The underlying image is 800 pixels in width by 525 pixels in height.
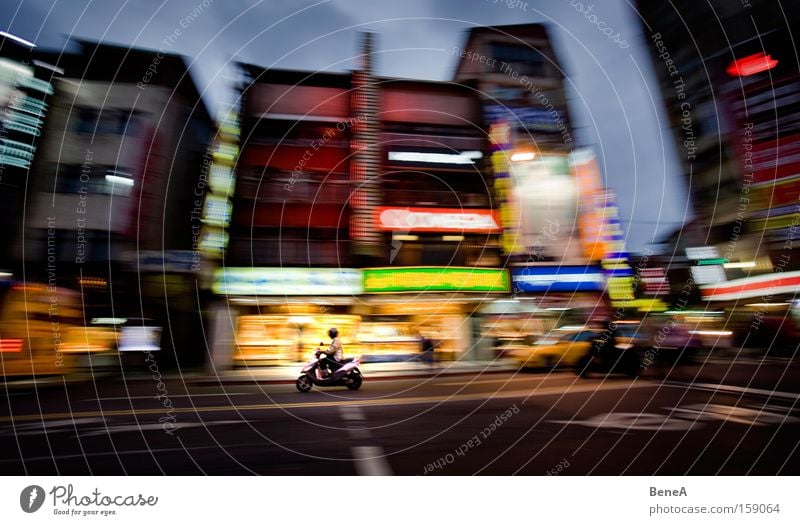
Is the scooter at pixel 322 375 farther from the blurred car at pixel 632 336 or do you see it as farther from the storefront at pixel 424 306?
the blurred car at pixel 632 336

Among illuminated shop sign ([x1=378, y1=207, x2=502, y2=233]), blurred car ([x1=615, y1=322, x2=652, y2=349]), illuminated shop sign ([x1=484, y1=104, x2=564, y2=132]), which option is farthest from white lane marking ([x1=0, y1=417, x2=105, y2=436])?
illuminated shop sign ([x1=484, y1=104, x2=564, y2=132])

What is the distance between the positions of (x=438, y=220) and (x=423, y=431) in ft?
35.2

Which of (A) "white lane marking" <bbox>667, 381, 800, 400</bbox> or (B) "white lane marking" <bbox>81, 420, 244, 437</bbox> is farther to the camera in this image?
(A) "white lane marking" <bbox>667, 381, 800, 400</bbox>

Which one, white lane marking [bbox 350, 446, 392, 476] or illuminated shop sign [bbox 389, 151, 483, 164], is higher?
illuminated shop sign [bbox 389, 151, 483, 164]

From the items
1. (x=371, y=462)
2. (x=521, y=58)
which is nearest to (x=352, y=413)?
(x=371, y=462)

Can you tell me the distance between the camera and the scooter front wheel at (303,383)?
910cm

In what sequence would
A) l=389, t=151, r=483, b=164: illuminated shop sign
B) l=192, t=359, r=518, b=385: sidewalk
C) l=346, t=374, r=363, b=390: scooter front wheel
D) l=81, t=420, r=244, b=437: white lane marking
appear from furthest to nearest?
l=389, t=151, r=483, b=164: illuminated shop sign, l=192, t=359, r=518, b=385: sidewalk, l=346, t=374, r=363, b=390: scooter front wheel, l=81, t=420, r=244, b=437: white lane marking

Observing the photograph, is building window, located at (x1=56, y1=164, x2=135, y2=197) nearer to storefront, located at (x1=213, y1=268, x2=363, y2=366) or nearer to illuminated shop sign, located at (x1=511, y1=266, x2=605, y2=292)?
storefront, located at (x1=213, y1=268, x2=363, y2=366)

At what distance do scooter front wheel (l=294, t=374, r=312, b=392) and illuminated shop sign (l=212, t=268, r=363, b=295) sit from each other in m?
5.34

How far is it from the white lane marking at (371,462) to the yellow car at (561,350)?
8464mm

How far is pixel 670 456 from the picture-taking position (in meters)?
4.25

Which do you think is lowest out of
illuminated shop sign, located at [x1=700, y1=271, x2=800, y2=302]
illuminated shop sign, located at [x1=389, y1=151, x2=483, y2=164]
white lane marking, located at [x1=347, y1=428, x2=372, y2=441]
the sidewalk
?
the sidewalk

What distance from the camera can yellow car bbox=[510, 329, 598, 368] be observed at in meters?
11.8
